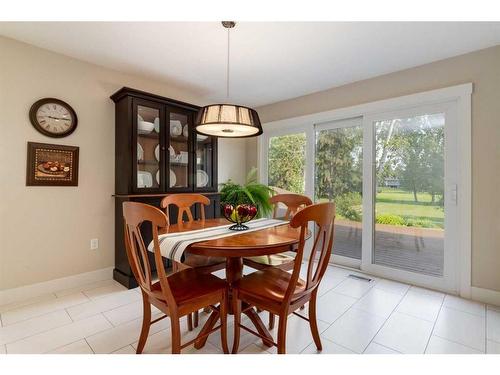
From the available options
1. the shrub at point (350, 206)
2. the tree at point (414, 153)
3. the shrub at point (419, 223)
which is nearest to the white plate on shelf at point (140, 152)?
the shrub at point (350, 206)

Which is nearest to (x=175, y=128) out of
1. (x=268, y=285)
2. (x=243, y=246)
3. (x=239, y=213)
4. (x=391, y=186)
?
(x=239, y=213)

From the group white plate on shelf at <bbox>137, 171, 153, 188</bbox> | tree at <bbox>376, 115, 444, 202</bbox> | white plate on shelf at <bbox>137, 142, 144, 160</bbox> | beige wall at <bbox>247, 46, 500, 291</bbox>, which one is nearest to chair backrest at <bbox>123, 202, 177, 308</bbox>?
white plate on shelf at <bbox>137, 171, 153, 188</bbox>

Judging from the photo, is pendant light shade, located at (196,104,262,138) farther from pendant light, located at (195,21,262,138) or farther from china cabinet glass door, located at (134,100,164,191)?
china cabinet glass door, located at (134,100,164,191)

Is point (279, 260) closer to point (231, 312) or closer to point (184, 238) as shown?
point (231, 312)

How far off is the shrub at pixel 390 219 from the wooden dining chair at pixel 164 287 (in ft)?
7.08

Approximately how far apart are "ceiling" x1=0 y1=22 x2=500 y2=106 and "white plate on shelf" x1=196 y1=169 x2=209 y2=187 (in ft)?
3.73

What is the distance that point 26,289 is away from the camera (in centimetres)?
226

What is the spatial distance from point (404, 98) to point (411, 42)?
62cm

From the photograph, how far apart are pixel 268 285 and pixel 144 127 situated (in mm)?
2130

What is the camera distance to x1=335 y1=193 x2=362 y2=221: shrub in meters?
3.08

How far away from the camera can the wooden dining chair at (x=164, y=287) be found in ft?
4.25

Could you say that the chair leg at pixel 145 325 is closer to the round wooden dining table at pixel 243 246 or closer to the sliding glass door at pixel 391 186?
the round wooden dining table at pixel 243 246

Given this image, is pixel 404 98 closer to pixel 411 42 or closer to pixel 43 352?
pixel 411 42
